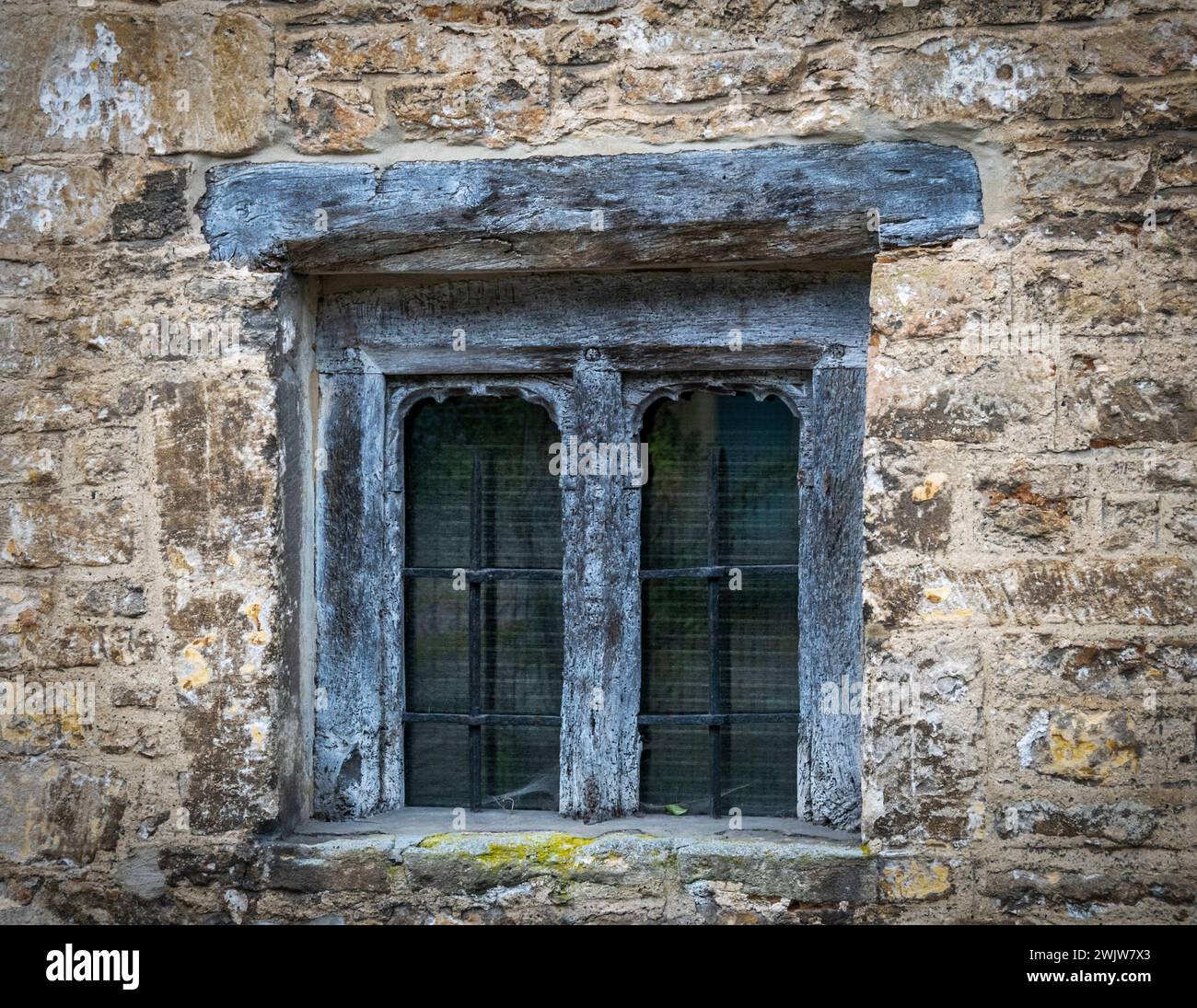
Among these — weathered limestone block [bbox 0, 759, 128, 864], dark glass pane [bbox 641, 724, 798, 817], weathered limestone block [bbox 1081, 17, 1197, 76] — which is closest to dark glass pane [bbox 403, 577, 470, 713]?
dark glass pane [bbox 641, 724, 798, 817]

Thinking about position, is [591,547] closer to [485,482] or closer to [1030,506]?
[485,482]

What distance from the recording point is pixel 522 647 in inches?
108

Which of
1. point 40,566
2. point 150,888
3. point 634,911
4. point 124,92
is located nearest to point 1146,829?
point 634,911

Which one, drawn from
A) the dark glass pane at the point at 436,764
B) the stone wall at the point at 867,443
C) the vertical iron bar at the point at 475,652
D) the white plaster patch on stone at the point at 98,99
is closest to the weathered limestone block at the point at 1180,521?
the stone wall at the point at 867,443

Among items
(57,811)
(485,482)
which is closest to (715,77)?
(485,482)

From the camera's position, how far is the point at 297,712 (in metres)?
2.61

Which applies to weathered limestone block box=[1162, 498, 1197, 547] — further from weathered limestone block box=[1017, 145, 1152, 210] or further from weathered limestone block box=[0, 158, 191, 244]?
weathered limestone block box=[0, 158, 191, 244]

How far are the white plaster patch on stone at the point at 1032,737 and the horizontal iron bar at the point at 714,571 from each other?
2.02 ft

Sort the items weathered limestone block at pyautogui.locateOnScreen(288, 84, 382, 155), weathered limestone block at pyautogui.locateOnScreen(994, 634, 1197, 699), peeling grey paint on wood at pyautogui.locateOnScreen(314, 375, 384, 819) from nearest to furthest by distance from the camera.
Answer: weathered limestone block at pyautogui.locateOnScreen(994, 634, 1197, 699) → weathered limestone block at pyautogui.locateOnScreen(288, 84, 382, 155) → peeling grey paint on wood at pyautogui.locateOnScreen(314, 375, 384, 819)

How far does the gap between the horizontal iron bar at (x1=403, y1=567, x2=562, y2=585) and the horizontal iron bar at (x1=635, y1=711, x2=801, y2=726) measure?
406mm

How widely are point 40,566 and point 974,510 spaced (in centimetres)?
206

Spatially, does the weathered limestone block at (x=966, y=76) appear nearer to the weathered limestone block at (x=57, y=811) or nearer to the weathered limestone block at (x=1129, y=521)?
the weathered limestone block at (x=1129, y=521)

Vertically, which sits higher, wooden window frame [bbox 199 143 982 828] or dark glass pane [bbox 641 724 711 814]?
wooden window frame [bbox 199 143 982 828]

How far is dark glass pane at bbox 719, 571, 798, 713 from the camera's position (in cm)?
266
